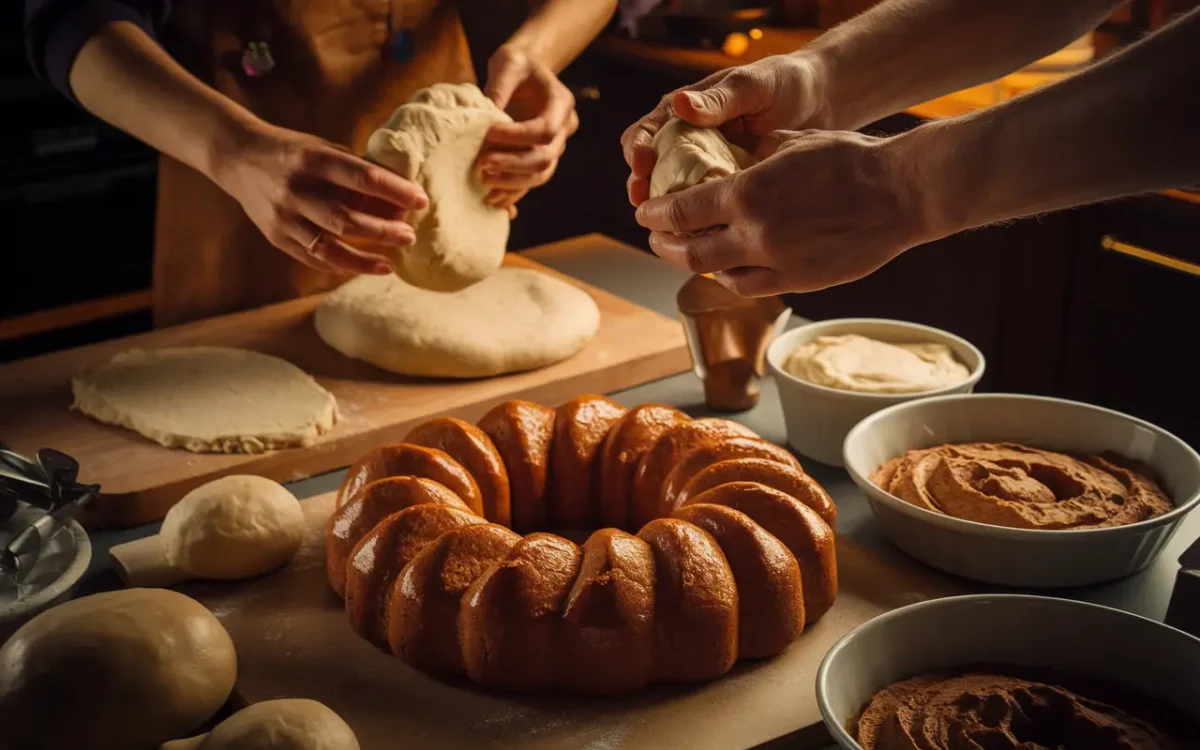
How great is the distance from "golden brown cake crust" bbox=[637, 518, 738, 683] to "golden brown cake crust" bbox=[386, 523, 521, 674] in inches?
7.9

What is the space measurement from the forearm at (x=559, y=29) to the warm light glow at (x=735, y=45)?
1.26m

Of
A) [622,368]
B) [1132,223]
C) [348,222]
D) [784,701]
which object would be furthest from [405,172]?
[1132,223]

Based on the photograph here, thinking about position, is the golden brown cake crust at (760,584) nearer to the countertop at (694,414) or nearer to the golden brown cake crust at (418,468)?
the countertop at (694,414)

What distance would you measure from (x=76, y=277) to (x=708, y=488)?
280cm

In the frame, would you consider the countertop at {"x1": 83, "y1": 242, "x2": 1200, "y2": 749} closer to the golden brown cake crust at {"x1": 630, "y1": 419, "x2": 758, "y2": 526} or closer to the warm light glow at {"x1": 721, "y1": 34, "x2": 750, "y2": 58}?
the golden brown cake crust at {"x1": 630, "y1": 419, "x2": 758, "y2": 526}

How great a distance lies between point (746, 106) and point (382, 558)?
0.78 metres

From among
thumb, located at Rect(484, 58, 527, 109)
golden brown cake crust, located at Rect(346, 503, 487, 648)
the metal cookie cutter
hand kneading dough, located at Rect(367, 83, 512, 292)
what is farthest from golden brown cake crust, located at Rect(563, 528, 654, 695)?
thumb, located at Rect(484, 58, 527, 109)

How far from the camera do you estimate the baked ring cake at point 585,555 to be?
4.43 feet

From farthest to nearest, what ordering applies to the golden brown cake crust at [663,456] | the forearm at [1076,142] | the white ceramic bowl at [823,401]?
the white ceramic bowl at [823,401] → the golden brown cake crust at [663,456] → the forearm at [1076,142]

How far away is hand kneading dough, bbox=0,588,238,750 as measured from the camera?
1.22 m

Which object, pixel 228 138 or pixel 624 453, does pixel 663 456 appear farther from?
pixel 228 138

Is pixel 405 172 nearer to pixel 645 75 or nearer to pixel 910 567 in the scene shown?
pixel 910 567

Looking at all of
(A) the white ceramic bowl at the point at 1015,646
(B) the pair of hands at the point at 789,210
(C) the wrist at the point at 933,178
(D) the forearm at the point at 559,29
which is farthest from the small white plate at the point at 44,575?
(D) the forearm at the point at 559,29

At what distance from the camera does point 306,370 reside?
2.26m
